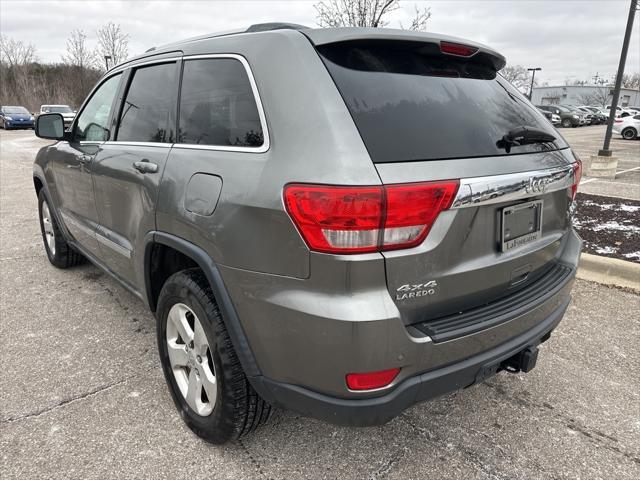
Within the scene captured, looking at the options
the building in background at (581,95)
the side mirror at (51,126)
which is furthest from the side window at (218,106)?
the building in background at (581,95)

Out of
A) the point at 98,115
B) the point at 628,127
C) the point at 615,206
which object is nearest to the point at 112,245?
the point at 98,115

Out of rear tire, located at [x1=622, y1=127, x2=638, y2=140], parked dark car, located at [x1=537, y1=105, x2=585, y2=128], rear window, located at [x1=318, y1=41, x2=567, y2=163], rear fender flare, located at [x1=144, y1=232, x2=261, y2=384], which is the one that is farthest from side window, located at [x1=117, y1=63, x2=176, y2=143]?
parked dark car, located at [x1=537, y1=105, x2=585, y2=128]

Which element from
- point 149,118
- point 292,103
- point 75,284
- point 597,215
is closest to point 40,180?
point 75,284

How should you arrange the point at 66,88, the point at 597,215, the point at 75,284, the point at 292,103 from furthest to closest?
the point at 66,88 → the point at 597,215 → the point at 75,284 → the point at 292,103

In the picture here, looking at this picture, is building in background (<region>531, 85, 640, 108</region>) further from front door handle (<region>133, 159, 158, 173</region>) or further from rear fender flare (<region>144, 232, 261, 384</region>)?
rear fender flare (<region>144, 232, 261, 384</region>)

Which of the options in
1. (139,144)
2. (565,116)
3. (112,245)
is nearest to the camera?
(139,144)

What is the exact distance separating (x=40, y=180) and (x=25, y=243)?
1.51 metres

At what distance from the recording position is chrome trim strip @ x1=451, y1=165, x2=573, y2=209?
1755mm

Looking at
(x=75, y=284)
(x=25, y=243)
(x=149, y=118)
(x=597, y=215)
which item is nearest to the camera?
(x=149, y=118)

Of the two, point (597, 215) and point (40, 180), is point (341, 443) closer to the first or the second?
point (40, 180)

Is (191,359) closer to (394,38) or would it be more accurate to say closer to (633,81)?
(394,38)

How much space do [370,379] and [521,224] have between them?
94 cm

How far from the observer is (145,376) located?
9.50ft

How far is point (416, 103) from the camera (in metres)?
1.92
